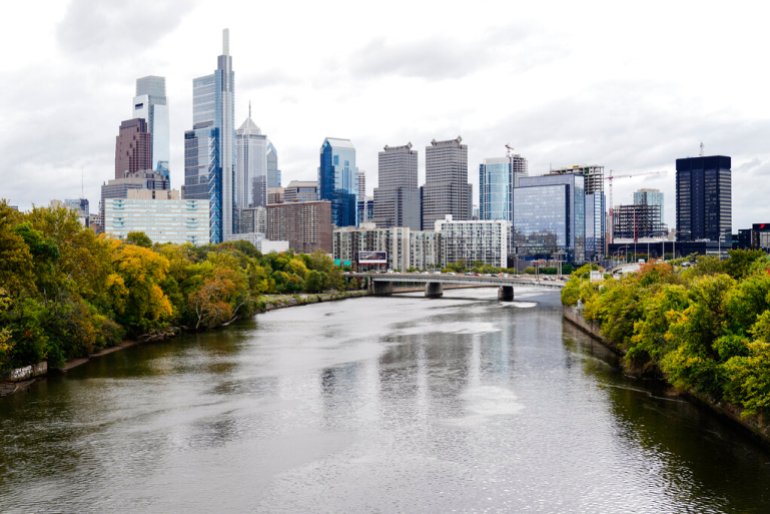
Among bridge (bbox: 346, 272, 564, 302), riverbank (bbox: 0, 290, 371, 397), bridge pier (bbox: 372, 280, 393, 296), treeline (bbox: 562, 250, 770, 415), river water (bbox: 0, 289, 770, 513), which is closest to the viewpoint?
river water (bbox: 0, 289, 770, 513)

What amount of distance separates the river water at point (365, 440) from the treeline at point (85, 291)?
116 inches

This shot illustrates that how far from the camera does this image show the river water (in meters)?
29.1

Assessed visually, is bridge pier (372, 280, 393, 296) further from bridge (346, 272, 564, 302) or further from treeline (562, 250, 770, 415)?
treeline (562, 250, 770, 415)

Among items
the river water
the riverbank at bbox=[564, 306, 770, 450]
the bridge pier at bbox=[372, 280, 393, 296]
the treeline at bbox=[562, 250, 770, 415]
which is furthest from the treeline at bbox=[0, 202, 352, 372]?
the bridge pier at bbox=[372, 280, 393, 296]

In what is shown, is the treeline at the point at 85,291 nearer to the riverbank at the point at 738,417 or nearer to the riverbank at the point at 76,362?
the riverbank at the point at 76,362

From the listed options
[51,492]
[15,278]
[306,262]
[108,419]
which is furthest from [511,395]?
[306,262]

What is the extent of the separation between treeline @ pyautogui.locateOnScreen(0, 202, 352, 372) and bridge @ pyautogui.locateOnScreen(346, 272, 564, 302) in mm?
57677

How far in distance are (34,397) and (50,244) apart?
12580 millimetres

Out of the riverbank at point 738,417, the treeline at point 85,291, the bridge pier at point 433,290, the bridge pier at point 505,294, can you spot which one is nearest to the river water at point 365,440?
the riverbank at point 738,417

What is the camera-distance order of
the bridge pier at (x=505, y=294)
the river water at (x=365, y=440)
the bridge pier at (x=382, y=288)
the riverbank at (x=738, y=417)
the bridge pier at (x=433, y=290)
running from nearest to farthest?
1. the river water at (x=365, y=440)
2. the riverbank at (x=738, y=417)
3. the bridge pier at (x=505, y=294)
4. the bridge pier at (x=433, y=290)
5. the bridge pier at (x=382, y=288)

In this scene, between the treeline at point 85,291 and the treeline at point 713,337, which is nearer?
the treeline at point 713,337

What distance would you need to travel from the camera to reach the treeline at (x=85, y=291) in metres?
48.3

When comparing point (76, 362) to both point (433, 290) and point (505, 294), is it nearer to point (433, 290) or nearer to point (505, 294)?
point (505, 294)

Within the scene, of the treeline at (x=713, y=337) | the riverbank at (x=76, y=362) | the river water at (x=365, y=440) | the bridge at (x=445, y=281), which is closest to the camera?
the river water at (x=365, y=440)
